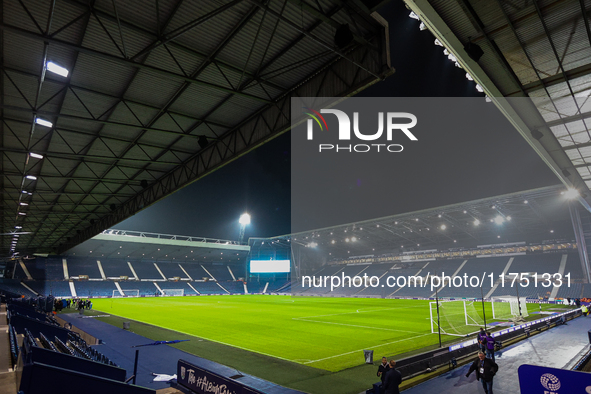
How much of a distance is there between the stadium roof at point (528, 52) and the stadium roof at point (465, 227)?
118ft

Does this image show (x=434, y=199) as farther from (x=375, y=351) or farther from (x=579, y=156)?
(x=375, y=351)

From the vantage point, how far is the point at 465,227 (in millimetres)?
64375

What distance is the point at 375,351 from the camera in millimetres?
16438

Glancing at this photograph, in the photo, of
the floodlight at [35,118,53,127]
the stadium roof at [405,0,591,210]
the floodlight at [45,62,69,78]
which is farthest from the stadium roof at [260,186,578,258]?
the floodlight at [35,118,53,127]

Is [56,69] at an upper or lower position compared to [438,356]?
upper

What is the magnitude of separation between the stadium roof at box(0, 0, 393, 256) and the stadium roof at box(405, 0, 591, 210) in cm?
205

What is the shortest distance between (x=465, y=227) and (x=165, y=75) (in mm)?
66266

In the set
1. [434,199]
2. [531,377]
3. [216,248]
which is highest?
[434,199]

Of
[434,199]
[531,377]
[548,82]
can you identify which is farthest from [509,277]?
[531,377]

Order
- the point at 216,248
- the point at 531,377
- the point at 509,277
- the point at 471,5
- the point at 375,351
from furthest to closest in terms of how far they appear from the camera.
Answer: the point at 216,248 → the point at 509,277 → the point at 375,351 → the point at 471,5 → the point at 531,377

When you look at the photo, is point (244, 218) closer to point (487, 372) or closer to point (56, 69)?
point (56, 69)

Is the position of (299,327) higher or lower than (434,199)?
lower

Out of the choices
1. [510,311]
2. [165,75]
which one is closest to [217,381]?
[165,75]

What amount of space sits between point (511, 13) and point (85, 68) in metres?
13.1
